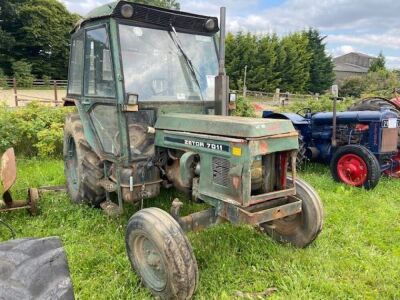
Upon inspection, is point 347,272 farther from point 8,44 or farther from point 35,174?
point 8,44

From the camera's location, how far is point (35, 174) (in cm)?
602

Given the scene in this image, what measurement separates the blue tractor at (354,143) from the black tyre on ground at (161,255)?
4085 millimetres

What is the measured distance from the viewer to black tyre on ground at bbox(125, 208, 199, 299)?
2.76 metres

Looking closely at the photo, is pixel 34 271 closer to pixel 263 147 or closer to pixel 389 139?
pixel 263 147

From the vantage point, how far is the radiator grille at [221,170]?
10.0ft

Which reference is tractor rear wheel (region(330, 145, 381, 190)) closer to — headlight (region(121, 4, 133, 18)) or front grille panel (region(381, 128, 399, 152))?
front grille panel (region(381, 128, 399, 152))

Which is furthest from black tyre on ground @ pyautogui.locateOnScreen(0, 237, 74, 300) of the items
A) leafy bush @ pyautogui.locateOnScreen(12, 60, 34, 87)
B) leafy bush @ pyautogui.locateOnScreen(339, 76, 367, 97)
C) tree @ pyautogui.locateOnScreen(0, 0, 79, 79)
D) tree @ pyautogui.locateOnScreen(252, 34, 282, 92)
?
tree @ pyautogui.locateOnScreen(0, 0, 79, 79)

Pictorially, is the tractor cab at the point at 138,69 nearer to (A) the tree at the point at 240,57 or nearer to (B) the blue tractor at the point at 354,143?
(B) the blue tractor at the point at 354,143

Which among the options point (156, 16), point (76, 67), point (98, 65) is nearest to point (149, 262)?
point (98, 65)

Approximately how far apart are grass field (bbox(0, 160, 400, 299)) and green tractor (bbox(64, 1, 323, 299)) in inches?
9.2

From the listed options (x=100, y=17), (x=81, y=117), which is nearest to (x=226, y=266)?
(x=81, y=117)

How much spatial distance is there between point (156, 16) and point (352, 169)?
4.05 m

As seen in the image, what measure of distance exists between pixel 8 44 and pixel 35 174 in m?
30.6

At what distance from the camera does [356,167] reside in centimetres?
609
